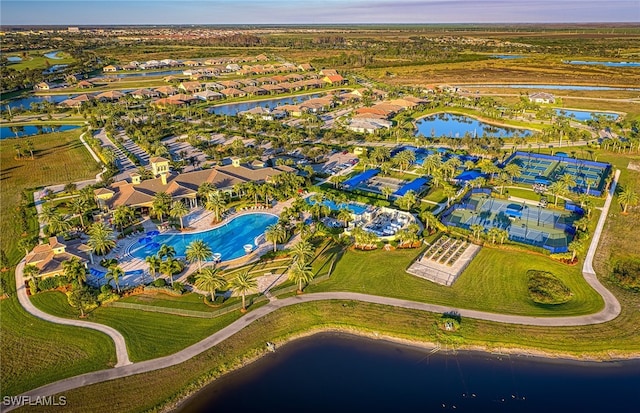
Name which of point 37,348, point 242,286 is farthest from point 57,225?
point 242,286

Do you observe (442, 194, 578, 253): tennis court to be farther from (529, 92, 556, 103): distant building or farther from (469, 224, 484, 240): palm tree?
(529, 92, 556, 103): distant building

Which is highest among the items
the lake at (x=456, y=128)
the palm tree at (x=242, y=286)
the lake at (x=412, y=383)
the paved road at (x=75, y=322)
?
the lake at (x=456, y=128)

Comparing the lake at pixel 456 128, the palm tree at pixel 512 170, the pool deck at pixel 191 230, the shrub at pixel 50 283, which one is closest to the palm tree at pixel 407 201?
the pool deck at pixel 191 230

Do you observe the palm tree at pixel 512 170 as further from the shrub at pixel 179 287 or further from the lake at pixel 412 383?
the shrub at pixel 179 287

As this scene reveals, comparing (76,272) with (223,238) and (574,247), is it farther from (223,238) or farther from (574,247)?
(574,247)

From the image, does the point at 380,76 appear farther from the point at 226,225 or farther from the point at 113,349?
the point at 113,349

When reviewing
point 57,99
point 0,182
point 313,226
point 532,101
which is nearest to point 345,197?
point 313,226
